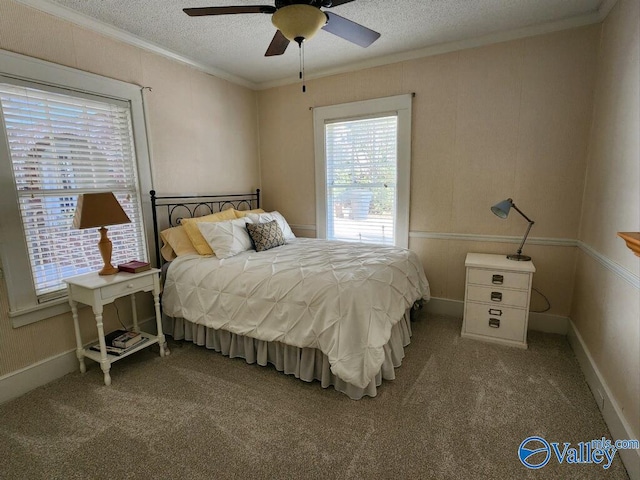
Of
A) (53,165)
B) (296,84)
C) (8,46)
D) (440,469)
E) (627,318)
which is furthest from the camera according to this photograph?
(296,84)

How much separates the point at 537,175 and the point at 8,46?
13.3 feet

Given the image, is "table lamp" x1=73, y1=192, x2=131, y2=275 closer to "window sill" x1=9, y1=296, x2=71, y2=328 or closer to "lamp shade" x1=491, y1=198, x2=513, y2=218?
"window sill" x1=9, y1=296, x2=71, y2=328

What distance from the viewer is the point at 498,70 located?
2.83m

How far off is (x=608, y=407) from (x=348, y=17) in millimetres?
3108

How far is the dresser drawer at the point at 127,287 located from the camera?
2.18 m

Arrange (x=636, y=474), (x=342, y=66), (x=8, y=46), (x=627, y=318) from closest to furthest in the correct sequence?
(x=636, y=474) < (x=627, y=318) < (x=8, y=46) < (x=342, y=66)

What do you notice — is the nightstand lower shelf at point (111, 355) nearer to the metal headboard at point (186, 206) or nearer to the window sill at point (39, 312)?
the window sill at point (39, 312)

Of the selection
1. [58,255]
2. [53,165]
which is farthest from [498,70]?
[58,255]

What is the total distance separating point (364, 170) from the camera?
140 inches

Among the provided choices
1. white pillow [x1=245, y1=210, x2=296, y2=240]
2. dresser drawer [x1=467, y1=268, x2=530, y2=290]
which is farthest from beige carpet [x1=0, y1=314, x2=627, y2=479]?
white pillow [x1=245, y1=210, x2=296, y2=240]

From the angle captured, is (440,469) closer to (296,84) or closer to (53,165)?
(53,165)

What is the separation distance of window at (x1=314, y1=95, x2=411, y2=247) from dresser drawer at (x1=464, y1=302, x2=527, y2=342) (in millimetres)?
976

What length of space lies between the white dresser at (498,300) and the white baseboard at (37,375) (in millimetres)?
3201

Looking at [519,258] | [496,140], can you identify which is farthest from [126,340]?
[496,140]
